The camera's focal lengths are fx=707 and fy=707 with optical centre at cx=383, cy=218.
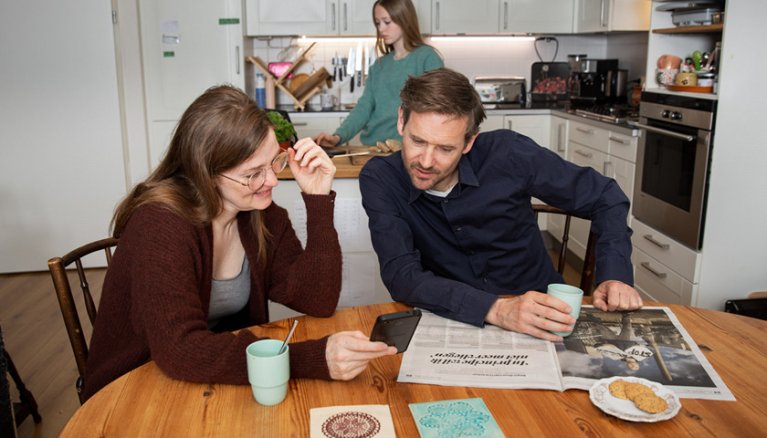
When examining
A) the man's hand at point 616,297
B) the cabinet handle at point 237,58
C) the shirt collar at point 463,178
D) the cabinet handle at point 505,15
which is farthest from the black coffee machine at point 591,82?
the man's hand at point 616,297

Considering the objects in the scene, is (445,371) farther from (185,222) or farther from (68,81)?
(68,81)

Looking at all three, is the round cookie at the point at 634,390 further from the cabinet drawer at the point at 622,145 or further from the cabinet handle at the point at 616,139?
the cabinet handle at the point at 616,139

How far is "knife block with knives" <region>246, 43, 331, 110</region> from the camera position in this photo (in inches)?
196

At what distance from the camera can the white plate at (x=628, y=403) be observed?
1.10 meters

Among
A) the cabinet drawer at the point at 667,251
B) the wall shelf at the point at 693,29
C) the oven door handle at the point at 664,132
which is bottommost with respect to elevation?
the cabinet drawer at the point at 667,251

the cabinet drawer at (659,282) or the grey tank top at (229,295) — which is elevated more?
the grey tank top at (229,295)

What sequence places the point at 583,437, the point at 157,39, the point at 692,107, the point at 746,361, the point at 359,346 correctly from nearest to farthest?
the point at 583,437 → the point at 359,346 → the point at 746,361 → the point at 692,107 → the point at 157,39

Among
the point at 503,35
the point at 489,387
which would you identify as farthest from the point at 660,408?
the point at 503,35

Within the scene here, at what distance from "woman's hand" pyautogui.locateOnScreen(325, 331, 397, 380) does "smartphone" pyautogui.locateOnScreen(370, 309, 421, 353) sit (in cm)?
2

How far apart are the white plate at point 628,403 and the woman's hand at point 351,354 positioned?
1.14ft

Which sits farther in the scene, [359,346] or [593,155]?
[593,155]

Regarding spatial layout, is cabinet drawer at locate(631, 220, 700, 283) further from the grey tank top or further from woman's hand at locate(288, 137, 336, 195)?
the grey tank top

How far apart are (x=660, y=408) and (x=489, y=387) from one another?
27 centimetres

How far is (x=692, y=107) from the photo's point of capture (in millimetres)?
3096
